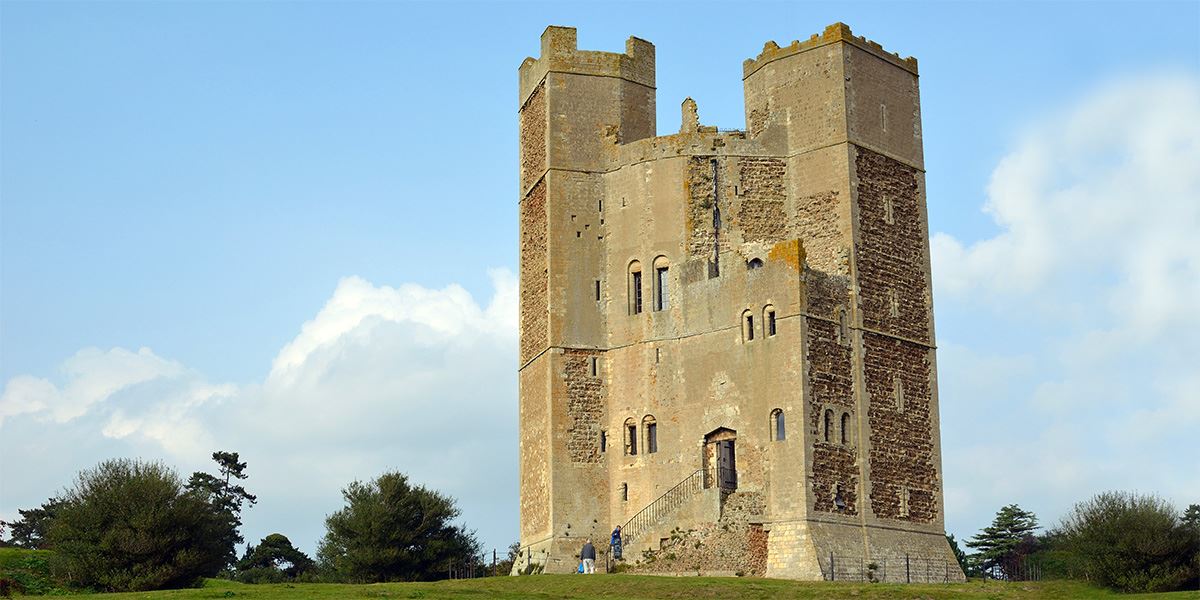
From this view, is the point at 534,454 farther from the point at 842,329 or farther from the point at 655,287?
the point at 842,329

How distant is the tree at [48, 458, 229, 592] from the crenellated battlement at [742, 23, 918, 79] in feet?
72.2

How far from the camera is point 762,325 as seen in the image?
1874 inches

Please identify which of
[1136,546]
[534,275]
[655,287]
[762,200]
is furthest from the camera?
[534,275]

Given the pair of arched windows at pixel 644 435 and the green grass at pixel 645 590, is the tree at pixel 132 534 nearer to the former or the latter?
the green grass at pixel 645 590

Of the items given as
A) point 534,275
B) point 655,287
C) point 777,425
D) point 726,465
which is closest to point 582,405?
point 655,287

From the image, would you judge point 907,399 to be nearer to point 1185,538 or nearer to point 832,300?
point 832,300

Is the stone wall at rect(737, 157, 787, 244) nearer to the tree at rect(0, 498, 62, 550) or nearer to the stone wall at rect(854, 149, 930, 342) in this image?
the stone wall at rect(854, 149, 930, 342)

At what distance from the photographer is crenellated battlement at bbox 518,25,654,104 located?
53.2 metres

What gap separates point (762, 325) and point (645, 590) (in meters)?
9.96

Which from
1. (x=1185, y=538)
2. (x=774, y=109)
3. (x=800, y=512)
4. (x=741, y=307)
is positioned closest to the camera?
(x=1185, y=538)

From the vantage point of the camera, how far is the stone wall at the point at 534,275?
5169 centimetres

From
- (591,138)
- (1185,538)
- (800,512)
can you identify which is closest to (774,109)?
(591,138)

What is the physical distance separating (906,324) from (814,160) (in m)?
5.72

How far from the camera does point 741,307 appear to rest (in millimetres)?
48250
